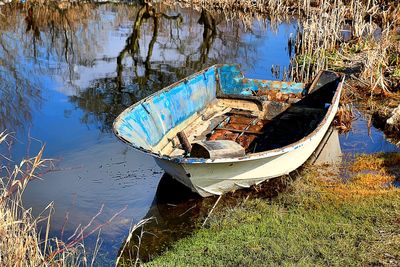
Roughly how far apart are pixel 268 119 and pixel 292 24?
34.3 ft

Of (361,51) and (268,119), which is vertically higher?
(361,51)

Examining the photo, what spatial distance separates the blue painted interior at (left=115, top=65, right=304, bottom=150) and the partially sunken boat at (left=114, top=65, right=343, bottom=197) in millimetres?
11

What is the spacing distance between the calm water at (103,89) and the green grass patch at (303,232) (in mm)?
548

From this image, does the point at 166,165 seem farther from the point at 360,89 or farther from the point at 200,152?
the point at 360,89

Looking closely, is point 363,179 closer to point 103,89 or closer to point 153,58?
point 103,89

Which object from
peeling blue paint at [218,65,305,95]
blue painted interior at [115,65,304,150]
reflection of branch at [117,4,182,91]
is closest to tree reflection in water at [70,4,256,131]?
reflection of branch at [117,4,182,91]

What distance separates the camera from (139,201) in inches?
230

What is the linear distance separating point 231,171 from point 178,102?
1851 mm

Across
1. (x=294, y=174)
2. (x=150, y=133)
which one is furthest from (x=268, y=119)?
(x=150, y=133)

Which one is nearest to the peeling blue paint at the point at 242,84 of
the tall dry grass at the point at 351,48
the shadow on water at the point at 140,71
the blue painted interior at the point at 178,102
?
the blue painted interior at the point at 178,102

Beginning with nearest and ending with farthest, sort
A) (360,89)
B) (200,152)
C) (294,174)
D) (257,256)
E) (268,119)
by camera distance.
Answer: (257,256), (200,152), (294,174), (268,119), (360,89)

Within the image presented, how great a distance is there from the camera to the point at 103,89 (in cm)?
1035

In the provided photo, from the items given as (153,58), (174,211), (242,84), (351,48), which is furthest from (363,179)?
(153,58)

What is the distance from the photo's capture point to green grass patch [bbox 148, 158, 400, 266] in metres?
4.34
